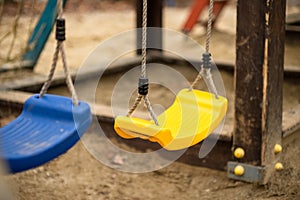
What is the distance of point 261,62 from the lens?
7.90 feet

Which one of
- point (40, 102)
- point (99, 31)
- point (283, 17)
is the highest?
point (283, 17)

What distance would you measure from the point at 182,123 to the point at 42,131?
48cm

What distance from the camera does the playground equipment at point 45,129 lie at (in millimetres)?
1951

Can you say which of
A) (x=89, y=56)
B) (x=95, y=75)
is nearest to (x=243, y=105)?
(x=95, y=75)

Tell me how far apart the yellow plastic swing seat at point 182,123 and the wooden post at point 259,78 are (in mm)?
230

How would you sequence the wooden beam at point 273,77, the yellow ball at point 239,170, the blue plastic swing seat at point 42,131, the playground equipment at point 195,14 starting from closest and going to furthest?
the blue plastic swing seat at point 42,131 → the wooden beam at point 273,77 → the yellow ball at point 239,170 → the playground equipment at point 195,14

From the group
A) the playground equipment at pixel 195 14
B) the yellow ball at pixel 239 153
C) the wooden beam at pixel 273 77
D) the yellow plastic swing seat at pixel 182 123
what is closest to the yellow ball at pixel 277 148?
the wooden beam at pixel 273 77

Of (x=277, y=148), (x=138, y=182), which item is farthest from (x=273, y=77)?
(x=138, y=182)

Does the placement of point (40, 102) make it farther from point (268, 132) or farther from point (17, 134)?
point (268, 132)

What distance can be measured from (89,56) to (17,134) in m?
2.93

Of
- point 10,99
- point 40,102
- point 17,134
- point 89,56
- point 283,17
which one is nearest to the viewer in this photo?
point 17,134

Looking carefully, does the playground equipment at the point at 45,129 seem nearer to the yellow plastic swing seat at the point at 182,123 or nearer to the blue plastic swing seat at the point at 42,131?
the blue plastic swing seat at the point at 42,131

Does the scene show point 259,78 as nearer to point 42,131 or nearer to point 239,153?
point 239,153

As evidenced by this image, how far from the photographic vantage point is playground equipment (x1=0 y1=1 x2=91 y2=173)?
6.40 ft
